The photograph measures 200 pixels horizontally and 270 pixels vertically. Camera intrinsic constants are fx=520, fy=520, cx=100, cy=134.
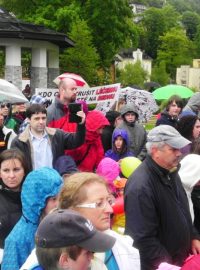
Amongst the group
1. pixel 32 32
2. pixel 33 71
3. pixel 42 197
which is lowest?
pixel 42 197

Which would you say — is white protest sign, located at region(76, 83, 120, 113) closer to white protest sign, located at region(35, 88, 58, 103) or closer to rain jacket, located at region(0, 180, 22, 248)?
white protest sign, located at region(35, 88, 58, 103)

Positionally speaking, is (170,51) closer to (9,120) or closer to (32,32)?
(32,32)

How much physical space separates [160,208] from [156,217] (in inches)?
2.8

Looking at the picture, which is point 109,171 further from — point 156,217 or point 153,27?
point 153,27

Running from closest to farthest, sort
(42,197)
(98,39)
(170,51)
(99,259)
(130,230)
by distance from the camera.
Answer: (99,259) → (42,197) → (130,230) → (98,39) → (170,51)

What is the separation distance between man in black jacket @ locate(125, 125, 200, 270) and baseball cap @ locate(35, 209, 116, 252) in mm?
1483

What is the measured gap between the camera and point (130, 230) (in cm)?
367

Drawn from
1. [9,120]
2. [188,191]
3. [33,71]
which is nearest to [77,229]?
[188,191]

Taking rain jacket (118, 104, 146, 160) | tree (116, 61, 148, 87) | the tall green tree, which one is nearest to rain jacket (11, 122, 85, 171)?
rain jacket (118, 104, 146, 160)

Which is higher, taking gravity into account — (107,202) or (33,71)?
(33,71)

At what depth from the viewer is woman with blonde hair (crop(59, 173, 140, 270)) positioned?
2691mm

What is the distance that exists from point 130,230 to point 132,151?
384cm

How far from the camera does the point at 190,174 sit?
4.16 metres

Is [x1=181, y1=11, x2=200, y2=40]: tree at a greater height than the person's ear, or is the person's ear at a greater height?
[x1=181, y1=11, x2=200, y2=40]: tree
